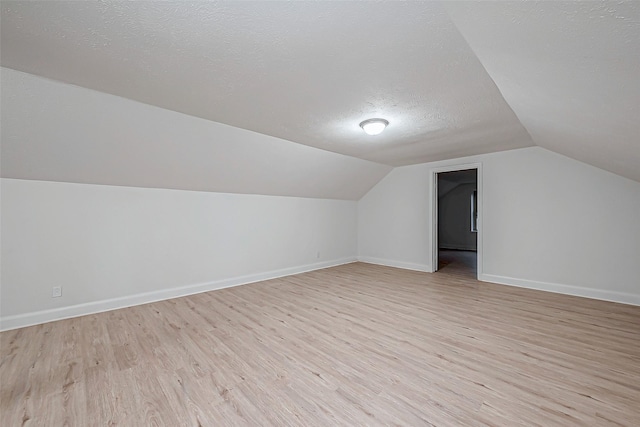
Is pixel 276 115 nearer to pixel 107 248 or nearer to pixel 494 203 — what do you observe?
pixel 107 248

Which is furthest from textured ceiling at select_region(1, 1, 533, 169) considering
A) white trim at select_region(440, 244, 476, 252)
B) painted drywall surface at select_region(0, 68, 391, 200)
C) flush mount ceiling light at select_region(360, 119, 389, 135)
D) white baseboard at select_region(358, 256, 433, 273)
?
white trim at select_region(440, 244, 476, 252)

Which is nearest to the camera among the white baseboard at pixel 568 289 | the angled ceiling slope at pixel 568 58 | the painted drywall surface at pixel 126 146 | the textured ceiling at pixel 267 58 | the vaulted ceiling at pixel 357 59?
the angled ceiling slope at pixel 568 58

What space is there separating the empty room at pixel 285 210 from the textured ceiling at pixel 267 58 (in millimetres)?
18

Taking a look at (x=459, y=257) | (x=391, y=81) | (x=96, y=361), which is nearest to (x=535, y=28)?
(x=391, y=81)

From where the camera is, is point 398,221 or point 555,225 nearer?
point 555,225

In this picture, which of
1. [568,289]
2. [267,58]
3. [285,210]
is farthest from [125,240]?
[568,289]

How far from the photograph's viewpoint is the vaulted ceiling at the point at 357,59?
4.09ft

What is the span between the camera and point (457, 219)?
28.4 ft

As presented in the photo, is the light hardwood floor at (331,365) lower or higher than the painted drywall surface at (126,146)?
lower

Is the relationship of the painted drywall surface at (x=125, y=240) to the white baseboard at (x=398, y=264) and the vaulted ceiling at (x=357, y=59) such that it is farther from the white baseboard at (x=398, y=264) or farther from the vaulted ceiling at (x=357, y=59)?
the white baseboard at (x=398, y=264)

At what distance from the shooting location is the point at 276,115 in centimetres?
280

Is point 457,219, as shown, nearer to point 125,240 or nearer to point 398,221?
point 398,221

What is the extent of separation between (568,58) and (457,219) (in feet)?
26.6

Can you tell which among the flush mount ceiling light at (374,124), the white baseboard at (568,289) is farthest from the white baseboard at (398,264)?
the flush mount ceiling light at (374,124)
